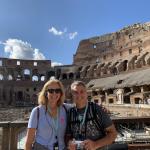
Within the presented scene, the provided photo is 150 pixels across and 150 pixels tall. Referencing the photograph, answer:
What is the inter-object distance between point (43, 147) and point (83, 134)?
0.60m

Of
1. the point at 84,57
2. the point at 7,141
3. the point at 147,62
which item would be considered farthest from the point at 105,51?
the point at 7,141

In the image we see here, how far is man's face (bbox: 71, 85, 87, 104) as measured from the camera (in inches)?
161

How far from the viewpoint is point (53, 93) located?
4.21m

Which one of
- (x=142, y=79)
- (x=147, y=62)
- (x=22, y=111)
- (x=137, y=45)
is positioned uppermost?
(x=137, y=45)

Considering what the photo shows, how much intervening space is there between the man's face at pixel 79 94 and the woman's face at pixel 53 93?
23 centimetres

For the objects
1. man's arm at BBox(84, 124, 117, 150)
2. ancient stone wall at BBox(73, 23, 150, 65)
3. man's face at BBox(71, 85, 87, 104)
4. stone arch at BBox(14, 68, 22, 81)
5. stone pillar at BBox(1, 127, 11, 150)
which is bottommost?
stone pillar at BBox(1, 127, 11, 150)

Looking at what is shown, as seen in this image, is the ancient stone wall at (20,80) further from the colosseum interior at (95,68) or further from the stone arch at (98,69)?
the stone arch at (98,69)

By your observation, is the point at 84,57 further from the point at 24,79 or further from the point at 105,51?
the point at 24,79

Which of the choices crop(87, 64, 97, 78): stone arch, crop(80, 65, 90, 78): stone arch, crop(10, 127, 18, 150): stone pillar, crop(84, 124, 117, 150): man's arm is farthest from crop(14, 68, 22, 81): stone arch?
crop(84, 124, 117, 150): man's arm

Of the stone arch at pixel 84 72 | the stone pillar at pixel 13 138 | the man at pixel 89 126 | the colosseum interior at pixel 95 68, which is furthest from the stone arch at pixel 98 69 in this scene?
the man at pixel 89 126

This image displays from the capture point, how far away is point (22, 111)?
40250 mm

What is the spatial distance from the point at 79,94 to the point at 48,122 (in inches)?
23.4

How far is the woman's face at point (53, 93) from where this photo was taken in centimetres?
420

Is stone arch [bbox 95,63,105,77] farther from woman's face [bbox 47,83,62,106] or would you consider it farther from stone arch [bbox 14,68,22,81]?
woman's face [bbox 47,83,62,106]
